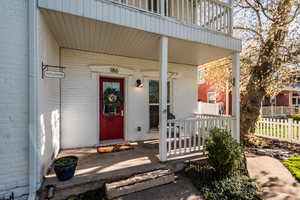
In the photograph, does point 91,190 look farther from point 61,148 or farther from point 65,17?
point 65,17

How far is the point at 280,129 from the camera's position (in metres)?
5.68

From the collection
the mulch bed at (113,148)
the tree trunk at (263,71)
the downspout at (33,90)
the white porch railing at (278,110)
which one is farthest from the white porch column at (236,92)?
the white porch railing at (278,110)

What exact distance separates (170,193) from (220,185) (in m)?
0.94

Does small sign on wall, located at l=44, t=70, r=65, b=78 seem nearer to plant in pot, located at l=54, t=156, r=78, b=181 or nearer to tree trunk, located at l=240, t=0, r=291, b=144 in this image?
plant in pot, located at l=54, t=156, r=78, b=181

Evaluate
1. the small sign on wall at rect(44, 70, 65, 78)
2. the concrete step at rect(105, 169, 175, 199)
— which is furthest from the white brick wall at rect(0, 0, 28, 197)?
the concrete step at rect(105, 169, 175, 199)

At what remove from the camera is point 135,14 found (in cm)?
270

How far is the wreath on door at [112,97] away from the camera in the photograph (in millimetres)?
4166

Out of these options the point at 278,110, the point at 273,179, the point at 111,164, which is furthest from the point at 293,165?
the point at 278,110

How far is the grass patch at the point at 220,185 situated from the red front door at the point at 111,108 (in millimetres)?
2347

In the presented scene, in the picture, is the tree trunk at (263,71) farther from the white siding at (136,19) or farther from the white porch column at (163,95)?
the white porch column at (163,95)

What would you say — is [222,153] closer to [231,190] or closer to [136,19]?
[231,190]

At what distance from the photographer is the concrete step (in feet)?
7.37

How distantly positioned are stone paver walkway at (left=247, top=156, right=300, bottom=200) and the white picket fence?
2.59 metres

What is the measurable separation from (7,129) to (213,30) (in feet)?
14.3
